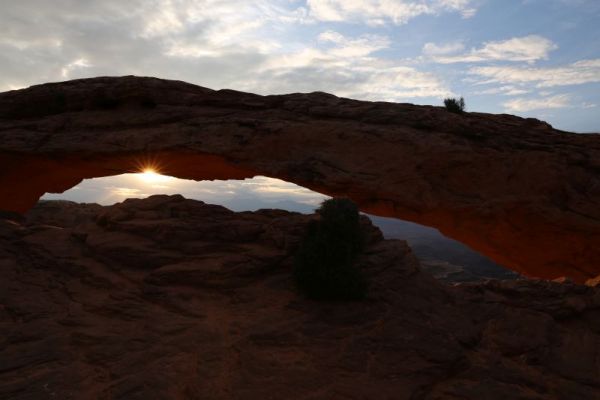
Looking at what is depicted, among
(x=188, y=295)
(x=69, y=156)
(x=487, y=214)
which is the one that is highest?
(x=69, y=156)

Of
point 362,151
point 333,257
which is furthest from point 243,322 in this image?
point 362,151

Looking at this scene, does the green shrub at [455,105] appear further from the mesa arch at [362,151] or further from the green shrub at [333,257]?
the green shrub at [333,257]

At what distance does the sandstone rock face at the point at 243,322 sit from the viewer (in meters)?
8.27

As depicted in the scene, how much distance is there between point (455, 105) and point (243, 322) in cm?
1353

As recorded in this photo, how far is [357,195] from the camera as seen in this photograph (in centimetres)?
1636

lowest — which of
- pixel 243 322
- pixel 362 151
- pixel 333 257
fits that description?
pixel 243 322

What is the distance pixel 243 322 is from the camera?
10203mm

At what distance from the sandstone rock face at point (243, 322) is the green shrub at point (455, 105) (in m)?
6.98

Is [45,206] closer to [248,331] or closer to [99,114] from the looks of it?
[99,114]

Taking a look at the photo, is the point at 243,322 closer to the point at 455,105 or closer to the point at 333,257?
the point at 333,257

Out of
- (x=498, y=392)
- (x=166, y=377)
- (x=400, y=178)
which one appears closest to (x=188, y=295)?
(x=166, y=377)

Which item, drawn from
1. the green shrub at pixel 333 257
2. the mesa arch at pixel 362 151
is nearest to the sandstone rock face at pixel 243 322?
the green shrub at pixel 333 257

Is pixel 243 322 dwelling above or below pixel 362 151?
below

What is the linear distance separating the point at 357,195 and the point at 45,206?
2344 centimetres
